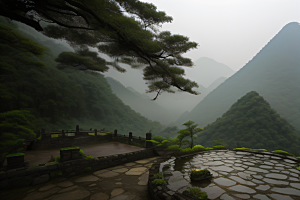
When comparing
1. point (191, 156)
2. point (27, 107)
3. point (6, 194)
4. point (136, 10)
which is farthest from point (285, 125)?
point (27, 107)

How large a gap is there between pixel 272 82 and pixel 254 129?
4396 cm

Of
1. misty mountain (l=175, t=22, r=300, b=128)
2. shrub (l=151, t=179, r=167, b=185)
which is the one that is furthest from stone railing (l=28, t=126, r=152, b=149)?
misty mountain (l=175, t=22, r=300, b=128)

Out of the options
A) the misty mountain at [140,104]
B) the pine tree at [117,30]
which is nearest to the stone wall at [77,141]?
the pine tree at [117,30]

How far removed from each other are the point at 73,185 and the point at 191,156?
4.53 m

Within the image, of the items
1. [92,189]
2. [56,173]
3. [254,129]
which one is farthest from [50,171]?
[254,129]

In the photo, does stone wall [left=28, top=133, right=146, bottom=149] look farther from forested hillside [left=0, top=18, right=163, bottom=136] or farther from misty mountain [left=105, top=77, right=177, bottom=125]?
misty mountain [left=105, top=77, right=177, bottom=125]

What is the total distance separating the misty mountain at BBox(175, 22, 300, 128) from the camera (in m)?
51.2

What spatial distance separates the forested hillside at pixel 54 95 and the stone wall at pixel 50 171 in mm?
6814

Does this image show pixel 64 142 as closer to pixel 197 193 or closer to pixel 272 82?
pixel 197 193

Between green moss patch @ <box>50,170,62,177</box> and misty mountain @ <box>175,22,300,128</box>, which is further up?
misty mountain @ <box>175,22,300,128</box>

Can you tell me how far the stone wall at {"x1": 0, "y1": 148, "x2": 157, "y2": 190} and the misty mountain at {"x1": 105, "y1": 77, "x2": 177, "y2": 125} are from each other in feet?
260

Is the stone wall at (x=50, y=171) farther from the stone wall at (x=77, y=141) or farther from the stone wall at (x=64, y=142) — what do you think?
the stone wall at (x=64, y=142)

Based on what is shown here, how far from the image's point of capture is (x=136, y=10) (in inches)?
212

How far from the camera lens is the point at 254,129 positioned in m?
32.8
